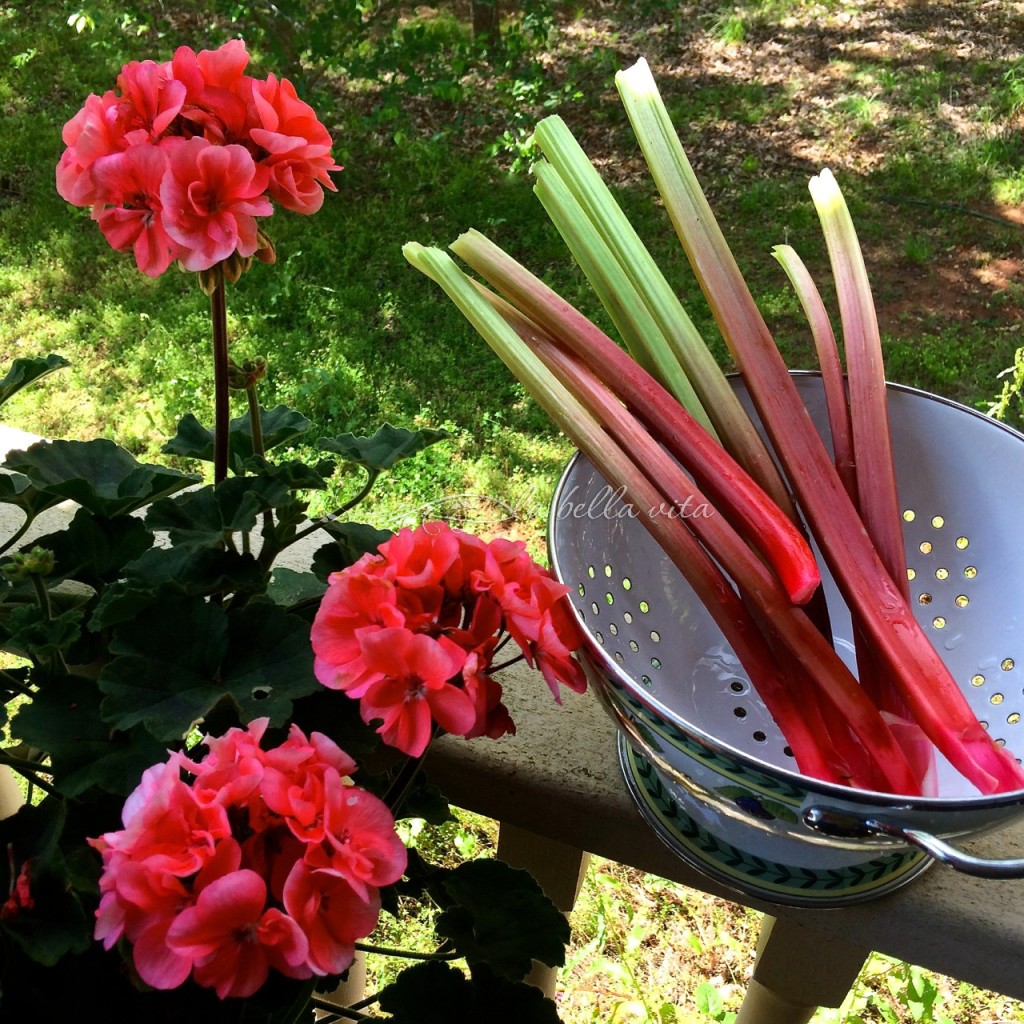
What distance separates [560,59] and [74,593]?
3649 millimetres

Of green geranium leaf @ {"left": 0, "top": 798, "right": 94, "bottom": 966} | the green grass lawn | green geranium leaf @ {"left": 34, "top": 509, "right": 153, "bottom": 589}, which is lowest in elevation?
the green grass lawn

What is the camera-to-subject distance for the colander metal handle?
474 mm

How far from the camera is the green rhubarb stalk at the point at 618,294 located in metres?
0.70

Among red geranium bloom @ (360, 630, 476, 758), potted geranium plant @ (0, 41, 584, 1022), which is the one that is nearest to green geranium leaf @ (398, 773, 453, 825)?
potted geranium plant @ (0, 41, 584, 1022)

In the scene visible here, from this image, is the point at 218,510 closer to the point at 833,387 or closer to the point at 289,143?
the point at 289,143

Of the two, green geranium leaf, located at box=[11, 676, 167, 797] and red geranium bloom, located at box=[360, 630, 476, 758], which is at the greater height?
red geranium bloom, located at box=[360, 630, 476, 758]

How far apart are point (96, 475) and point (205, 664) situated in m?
0.26

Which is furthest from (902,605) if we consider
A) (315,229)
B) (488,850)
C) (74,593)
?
(315,229)

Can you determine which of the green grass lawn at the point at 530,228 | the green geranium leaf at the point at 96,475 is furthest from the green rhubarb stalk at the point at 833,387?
the green grass lawn at the point at 530,228

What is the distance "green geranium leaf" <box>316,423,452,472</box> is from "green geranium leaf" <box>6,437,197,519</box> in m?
0.11

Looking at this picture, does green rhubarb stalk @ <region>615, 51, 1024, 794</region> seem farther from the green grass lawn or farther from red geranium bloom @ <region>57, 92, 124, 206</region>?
the green grass lawn

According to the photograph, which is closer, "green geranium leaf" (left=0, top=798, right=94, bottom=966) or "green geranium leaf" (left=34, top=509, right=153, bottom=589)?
"green geranium leaf" (left=0, top=798, right=94, bottom=966)

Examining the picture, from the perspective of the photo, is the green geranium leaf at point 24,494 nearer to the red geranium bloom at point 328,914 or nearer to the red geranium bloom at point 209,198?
the red geranium bloom at point 209,198

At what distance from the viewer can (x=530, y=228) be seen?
2854mm
